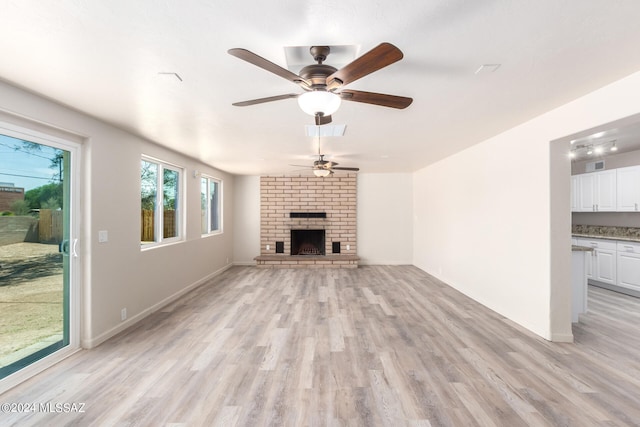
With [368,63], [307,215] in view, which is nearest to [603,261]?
[307,215]

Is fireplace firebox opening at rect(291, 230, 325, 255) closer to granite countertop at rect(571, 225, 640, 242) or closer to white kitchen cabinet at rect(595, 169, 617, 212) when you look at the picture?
granite countertop at rect(571, 225, 640, 242)

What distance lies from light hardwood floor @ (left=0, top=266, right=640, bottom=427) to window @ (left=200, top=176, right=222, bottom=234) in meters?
2.48

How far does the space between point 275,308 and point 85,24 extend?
11.5 feet

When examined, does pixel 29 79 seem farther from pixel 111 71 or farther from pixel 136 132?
pixel 136 132

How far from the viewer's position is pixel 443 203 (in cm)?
556

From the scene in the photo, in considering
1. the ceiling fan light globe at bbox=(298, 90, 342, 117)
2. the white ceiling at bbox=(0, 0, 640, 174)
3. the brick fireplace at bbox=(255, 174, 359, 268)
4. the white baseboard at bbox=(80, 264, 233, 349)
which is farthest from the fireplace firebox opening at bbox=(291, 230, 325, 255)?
the ceiling fan light globe at bbox=(298, 90, 342, 117)

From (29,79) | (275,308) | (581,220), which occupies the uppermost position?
(29,79)

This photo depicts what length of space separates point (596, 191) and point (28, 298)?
8100 mm

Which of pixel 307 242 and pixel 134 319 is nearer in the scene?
pixel 134 319

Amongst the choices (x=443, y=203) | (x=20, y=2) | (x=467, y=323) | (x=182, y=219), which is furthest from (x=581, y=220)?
(x=20, y=2)

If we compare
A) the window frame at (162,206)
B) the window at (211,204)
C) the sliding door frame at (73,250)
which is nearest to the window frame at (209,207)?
the window at (211,204)

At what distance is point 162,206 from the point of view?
14.4ft

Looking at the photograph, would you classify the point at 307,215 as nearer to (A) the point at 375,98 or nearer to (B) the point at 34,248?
(B) the point at 34,248

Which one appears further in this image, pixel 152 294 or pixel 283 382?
pixel 152 294
